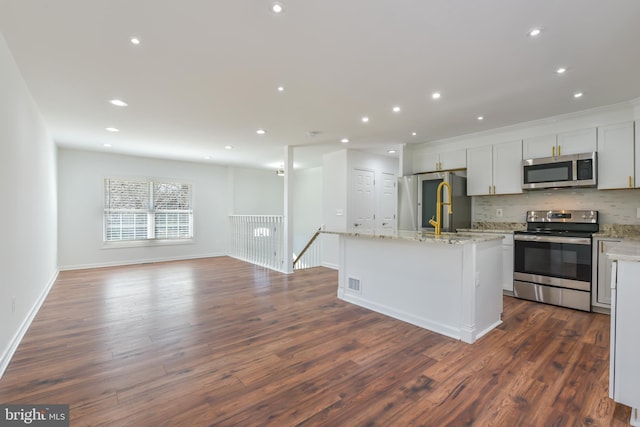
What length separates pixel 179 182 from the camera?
289 inches

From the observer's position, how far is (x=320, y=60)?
2.46m

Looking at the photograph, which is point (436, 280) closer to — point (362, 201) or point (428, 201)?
point (428, 201)

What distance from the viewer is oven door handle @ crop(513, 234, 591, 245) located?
11.6 ft

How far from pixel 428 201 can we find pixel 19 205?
5200 millimetres

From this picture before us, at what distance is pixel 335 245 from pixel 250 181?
147 inches

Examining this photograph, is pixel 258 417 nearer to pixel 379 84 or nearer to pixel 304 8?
pixel 304 8

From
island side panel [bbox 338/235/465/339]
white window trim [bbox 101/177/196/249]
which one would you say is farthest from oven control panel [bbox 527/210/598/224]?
white window trim [bbox 101/177/196/249]

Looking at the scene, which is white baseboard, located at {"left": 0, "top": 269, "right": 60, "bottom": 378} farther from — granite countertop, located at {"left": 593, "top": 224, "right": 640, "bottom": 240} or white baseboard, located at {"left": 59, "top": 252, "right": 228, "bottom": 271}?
granite countertop, located at {"left": 593, "top": 224, "right": 640, "bottom": 240}

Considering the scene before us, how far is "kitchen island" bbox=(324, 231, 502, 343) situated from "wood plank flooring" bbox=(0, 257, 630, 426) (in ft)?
0.59

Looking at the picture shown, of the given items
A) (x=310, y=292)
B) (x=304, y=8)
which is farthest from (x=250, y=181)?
(x=304, y=8)

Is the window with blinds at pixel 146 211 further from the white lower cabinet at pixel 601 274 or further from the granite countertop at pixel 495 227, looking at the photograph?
the white lower cabinet at pixel 601 274

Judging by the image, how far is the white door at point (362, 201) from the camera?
602 centimetres

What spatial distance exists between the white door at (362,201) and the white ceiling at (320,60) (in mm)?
1906

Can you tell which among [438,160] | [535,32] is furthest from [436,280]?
[438,160]
